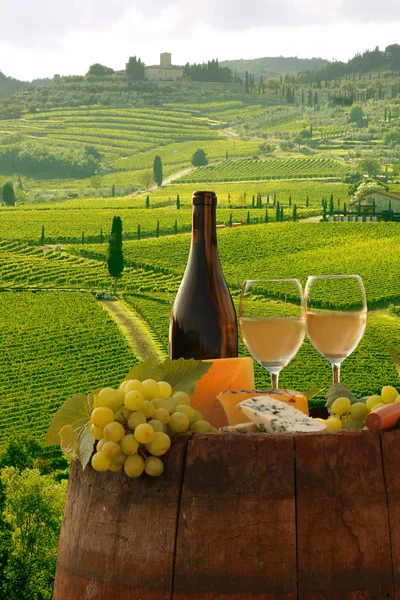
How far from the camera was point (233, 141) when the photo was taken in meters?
68.8

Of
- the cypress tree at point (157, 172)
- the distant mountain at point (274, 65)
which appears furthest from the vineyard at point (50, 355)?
the distant mountain at point (274, 65)

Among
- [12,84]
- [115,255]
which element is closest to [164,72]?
[12,84]

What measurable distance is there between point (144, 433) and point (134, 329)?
28.6 meters

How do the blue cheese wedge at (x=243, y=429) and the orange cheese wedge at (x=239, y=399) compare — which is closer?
the blue cheese wedge at (x=243, y=429)

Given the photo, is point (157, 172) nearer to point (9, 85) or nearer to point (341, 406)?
point (9, 85)

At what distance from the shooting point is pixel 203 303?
1.46 m

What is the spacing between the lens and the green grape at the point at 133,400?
3.15 feet

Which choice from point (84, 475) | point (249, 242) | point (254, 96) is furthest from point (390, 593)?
point (254, 96)

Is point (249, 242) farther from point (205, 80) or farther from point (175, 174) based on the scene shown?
point (205, 80)

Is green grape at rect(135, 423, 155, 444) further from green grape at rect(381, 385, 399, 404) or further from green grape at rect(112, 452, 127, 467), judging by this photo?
green grape at rect(381, 385, 399, 404)

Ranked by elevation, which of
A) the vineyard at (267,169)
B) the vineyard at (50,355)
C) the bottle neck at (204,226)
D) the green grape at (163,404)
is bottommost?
the vineyard at (50,355)

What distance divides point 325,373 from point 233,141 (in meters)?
46.9

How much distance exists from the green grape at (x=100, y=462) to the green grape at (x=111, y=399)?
50mm

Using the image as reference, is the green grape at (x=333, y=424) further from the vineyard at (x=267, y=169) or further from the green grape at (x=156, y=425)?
the vineyard at (x=267, y=169)
